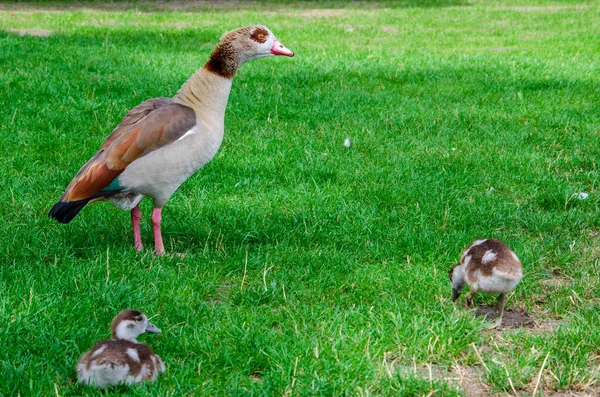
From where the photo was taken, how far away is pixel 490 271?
179 inches

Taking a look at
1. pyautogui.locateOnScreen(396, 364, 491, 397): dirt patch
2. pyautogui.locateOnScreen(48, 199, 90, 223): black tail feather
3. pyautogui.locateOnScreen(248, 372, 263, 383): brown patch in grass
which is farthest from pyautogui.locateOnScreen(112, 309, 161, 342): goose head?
pyautogui.locateOnScreen(48, 199, 90, 223): black tail feather

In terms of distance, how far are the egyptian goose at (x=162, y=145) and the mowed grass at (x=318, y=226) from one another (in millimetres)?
405

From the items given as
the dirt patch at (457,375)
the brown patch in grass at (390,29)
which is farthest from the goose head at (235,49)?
the brown patch in grass at (390,29)

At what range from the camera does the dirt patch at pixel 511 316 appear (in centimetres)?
485

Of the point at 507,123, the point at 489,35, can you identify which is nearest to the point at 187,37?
the point at 489,35

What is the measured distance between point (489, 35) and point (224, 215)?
12.0m

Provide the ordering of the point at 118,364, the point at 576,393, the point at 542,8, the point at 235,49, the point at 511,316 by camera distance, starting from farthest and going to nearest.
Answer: the point at 542,8
the point at 235,49
the point at 511,316
the point at 576,393
the point at 118,364

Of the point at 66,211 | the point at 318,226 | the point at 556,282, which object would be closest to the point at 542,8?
the point at 318,226

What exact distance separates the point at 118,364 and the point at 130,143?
2223mm

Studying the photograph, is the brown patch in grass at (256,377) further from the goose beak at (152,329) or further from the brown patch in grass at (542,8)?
the brown patch in grass at (542,8)

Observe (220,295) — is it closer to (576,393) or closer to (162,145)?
(162,145)

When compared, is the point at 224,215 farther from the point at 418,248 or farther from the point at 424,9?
the point at 424,9

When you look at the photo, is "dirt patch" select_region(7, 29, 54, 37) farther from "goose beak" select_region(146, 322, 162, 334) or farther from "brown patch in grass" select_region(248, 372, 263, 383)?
"brown patch in grass" select_region(248, 372, 263, 383)

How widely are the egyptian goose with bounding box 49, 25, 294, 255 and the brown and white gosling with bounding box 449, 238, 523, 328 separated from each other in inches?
81.4
